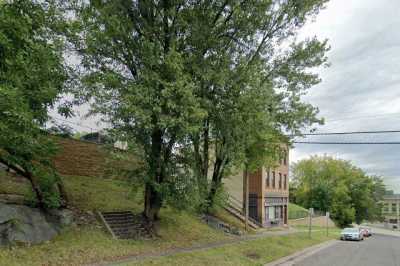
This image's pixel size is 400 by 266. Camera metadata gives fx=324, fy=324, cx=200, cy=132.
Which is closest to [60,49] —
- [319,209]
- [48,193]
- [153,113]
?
[153,113]

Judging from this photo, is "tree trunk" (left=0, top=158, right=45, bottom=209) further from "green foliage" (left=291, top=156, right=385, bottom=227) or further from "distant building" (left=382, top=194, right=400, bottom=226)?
"distant building" (left=382, top=194, right=400, bottom=226)

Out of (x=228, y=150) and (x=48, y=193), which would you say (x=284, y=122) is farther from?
(x=48, y=193)

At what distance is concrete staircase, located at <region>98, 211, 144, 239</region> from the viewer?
12405mm

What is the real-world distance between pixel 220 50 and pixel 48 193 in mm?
8583

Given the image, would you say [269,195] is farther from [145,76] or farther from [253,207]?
[145,76]

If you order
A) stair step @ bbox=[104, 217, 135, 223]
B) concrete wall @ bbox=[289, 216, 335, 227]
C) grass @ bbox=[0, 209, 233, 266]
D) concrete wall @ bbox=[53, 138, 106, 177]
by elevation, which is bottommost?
concrete wall @ bbox=[289, 216, 335, 227]

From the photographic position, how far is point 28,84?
28.5 ft

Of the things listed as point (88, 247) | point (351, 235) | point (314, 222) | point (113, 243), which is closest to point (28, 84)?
point (88, 247)

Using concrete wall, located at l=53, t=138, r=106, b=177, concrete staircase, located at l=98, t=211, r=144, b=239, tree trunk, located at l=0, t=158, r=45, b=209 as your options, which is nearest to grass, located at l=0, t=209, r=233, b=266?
concrete staircase, located at l=98, t=211, r=144, b=239

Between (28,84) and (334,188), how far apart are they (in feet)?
185

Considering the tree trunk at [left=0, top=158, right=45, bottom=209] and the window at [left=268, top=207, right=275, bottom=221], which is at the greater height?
the tree trunk at [left=0, top=158, right=45, bottom=209]

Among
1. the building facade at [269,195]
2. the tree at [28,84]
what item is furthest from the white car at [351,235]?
the tree at [28,84]

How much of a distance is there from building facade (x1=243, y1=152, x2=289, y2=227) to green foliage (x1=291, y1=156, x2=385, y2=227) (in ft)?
62.3

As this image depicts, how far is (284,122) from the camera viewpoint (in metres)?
20.3
